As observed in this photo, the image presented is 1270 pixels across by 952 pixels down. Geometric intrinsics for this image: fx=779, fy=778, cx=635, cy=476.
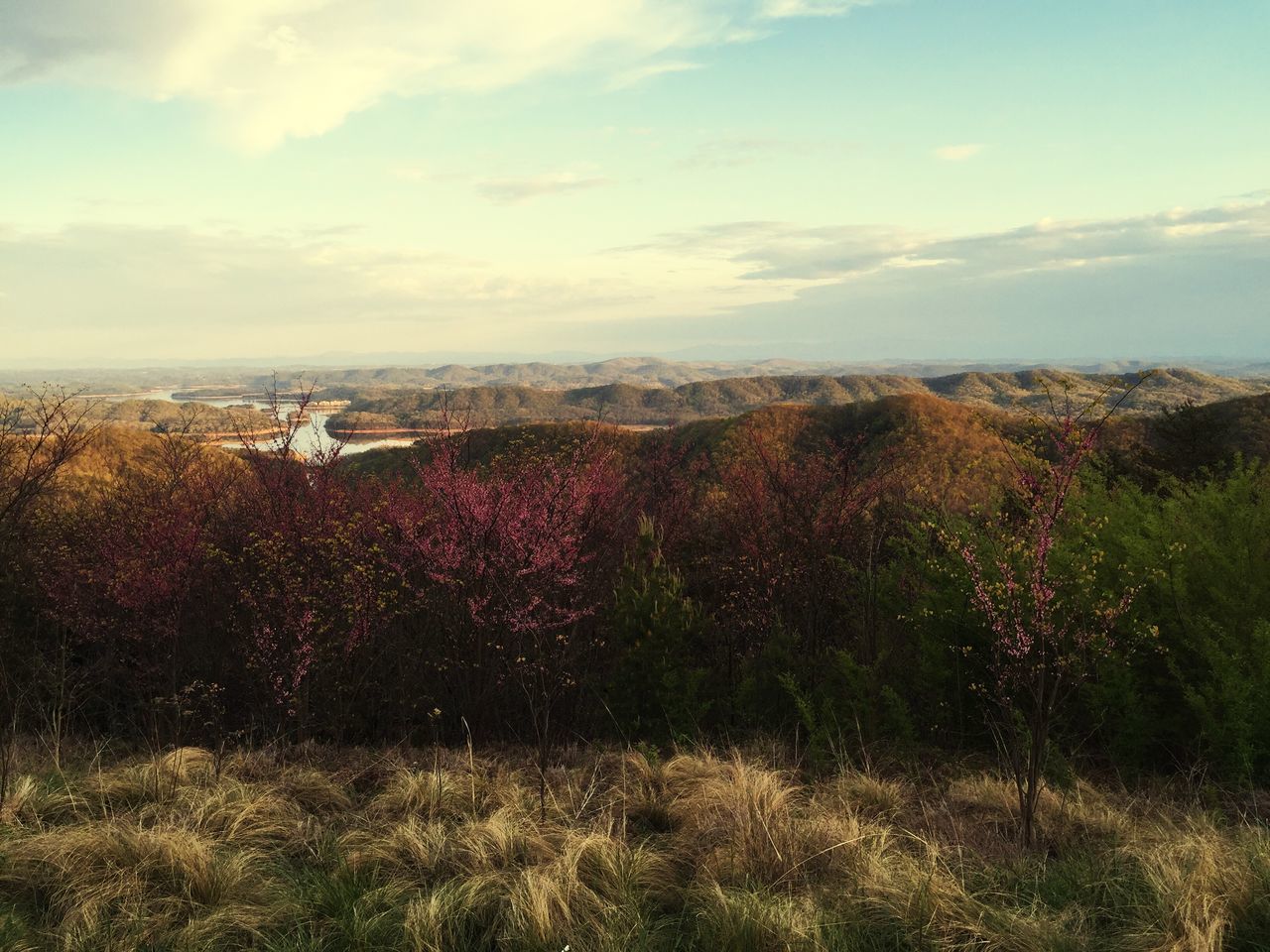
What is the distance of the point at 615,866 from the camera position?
4281 mm

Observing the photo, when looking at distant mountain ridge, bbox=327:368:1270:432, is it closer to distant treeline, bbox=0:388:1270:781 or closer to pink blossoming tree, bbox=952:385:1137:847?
distant treeline, bbox=0:388:1270:781

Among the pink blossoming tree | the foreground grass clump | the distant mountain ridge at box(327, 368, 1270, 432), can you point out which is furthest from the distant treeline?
the distant mountain ridge at box(327, 368, 1270, 432)

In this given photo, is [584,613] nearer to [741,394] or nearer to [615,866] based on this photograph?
[615,866]

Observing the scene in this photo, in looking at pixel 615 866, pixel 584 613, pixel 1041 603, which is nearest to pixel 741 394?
pixel 584 613

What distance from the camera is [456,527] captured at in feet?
25.2

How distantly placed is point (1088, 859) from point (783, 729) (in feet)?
13.6

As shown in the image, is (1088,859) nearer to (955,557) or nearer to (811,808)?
(811,808)

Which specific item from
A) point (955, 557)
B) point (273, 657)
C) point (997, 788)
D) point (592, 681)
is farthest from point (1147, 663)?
point (273, 657)

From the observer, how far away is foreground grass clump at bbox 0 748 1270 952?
144 inches

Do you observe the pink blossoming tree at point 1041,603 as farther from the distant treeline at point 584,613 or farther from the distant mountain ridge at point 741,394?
the distant mountain ridge at point 741,394

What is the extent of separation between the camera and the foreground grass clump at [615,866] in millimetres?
3658

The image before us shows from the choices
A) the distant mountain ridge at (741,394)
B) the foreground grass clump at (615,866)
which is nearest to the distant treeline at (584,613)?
the foreground grass clump at (615,866)

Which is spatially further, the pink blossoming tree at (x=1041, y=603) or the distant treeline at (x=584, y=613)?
the distant treeline at (x=584, y=613)

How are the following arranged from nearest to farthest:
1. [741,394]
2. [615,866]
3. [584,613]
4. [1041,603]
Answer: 1. [615,866]
2. [1041,603]
3. [584,613]
4. [741,394]
